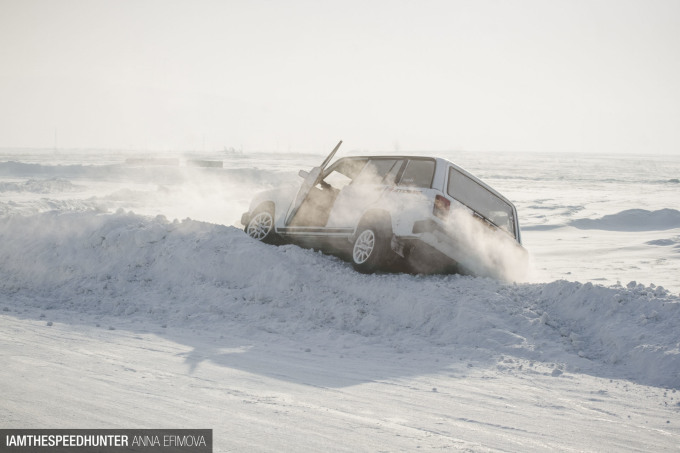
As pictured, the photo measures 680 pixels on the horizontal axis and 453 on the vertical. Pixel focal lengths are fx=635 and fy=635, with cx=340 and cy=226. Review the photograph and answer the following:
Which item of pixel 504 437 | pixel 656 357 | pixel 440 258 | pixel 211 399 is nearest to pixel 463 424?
pixel 504 437

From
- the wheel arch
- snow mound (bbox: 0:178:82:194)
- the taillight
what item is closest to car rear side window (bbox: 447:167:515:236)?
the taillight

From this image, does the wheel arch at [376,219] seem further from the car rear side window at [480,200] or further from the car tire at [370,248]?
the car rear side window at [480,200]

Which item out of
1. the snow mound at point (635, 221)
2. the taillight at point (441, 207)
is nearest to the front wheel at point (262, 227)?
the taillight at point (441, 207)

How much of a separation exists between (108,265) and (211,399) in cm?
552

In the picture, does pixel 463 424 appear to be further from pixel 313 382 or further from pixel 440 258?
pixel 440 258

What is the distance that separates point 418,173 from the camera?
8.91m

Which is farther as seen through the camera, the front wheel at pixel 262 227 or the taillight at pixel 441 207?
the front wheel at pixel 262 227

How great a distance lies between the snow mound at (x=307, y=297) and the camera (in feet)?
22.4

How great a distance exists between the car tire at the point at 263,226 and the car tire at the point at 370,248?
1982 mm

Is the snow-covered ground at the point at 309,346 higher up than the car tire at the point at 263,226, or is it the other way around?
the car tire at the point at 263,226

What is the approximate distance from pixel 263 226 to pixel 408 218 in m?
3.09

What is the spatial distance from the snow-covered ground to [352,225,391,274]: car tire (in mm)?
209

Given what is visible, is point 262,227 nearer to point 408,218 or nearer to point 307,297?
point 307,297

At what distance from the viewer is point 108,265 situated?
30.9 feet
